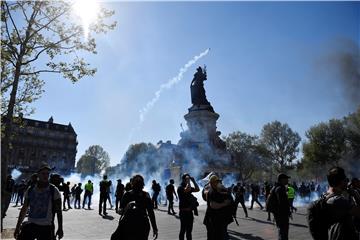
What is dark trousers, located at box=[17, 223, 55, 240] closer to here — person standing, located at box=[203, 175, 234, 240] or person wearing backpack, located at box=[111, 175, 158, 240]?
person wearing backpack, located at box=[111, 175, 158, 240]

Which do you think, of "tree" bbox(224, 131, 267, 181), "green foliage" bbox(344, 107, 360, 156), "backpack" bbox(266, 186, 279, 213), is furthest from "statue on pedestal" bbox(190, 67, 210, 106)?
"backpack" bbox(266, 186, 279, 213)

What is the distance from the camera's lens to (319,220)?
3818 millimetres

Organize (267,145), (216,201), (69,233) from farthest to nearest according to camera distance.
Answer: (267,145) → (69,233) → (216,201)

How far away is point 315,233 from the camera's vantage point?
12.4 ft

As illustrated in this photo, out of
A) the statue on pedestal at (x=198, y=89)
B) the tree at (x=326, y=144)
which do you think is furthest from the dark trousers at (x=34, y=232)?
the tree at (x=326, y=144)

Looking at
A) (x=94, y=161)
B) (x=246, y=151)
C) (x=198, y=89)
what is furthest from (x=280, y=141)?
(x=94, y=161)

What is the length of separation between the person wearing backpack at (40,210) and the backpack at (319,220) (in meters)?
4.07

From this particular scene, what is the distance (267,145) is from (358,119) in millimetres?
26770

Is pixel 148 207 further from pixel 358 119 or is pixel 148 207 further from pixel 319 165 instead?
pixel 319 165

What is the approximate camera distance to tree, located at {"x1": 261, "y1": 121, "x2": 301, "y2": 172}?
74375 mm

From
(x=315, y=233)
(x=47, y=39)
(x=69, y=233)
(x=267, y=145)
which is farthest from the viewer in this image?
(x=267, y=145)

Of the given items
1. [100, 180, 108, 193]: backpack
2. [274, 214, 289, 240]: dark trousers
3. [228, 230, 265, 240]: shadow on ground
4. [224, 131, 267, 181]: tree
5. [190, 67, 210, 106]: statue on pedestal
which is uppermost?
[190, 67, 210, 106]: statue on pedestal

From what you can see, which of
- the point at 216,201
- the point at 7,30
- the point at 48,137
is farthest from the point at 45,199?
the point at 48,137

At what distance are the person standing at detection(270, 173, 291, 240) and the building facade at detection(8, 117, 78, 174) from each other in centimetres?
9007
